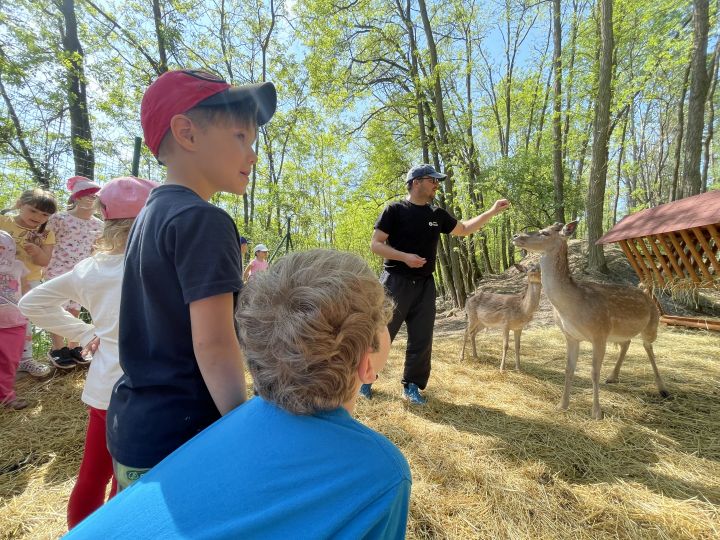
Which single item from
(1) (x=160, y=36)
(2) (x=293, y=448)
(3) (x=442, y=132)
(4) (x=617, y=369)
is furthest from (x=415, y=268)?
(1) (x=160, y=36)

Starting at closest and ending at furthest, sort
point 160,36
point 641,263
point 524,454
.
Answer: point 524,454, point 641,263, point 160,36

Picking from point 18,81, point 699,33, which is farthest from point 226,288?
point 699,33

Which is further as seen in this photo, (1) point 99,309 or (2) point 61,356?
(2) point 61,356

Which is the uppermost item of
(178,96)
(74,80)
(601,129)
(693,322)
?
(74,80)

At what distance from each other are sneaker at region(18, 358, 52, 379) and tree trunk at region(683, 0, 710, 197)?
12.0m

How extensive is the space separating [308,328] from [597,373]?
371 cm

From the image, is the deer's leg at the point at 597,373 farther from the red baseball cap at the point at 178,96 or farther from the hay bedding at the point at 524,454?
the red baseball cap at the point at 178,96

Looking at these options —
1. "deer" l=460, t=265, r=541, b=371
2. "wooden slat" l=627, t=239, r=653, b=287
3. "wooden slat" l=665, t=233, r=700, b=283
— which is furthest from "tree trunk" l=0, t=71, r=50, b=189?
"wooden slat" l=665, t=233, r=700, b=283

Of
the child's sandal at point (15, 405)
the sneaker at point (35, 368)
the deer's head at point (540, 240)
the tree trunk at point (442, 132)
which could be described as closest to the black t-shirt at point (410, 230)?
the deer's head at point (540, 240)

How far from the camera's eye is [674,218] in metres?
4.02

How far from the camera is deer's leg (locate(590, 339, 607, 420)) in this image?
3.42 meters

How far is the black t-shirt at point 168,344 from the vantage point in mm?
966

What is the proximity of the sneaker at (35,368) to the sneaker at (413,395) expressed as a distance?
415 centimetres

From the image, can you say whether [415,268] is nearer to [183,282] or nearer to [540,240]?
[540,240]
